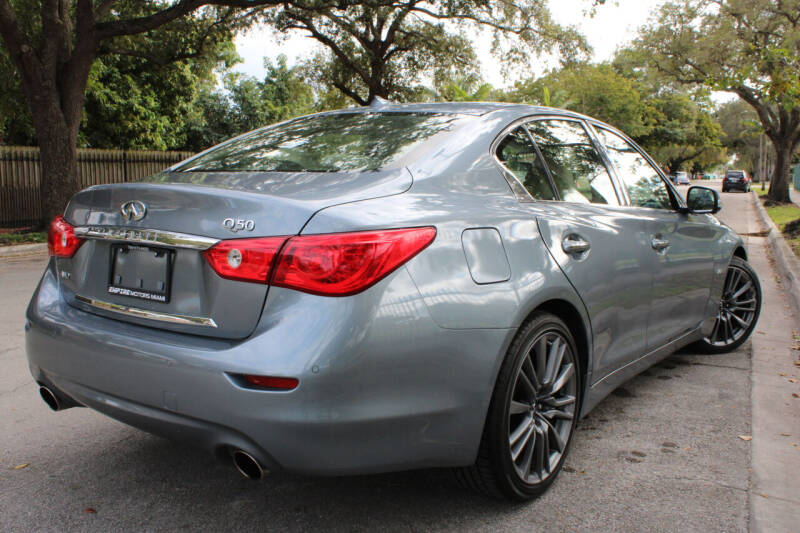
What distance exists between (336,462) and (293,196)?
0.85 m

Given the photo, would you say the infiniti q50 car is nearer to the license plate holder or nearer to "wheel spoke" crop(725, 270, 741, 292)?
the license plate holder

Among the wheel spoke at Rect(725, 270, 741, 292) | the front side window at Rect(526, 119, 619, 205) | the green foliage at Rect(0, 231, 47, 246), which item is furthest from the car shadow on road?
the green foliage at Rect(0, 231, 47, 246)

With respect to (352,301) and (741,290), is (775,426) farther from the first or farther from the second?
(352,301)

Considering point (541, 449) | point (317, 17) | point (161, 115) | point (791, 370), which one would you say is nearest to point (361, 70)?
point (317, 17)

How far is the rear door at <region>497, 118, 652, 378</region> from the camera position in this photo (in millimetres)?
2924

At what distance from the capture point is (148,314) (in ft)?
7.69

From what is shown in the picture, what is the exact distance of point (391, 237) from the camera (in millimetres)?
2168

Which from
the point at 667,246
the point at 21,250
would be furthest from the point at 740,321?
the point at 21,250

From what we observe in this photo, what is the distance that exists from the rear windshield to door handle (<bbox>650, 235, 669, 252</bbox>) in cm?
134

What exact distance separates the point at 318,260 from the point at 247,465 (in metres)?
0.69

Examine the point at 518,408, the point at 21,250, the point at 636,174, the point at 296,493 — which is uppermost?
the point at 636,174

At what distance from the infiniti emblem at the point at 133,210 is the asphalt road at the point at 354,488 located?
1.06 m

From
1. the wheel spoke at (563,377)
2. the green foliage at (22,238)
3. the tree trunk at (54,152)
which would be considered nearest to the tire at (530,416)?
the wheel spoke at (563,377)

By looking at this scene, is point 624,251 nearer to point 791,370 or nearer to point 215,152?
point 215,152
